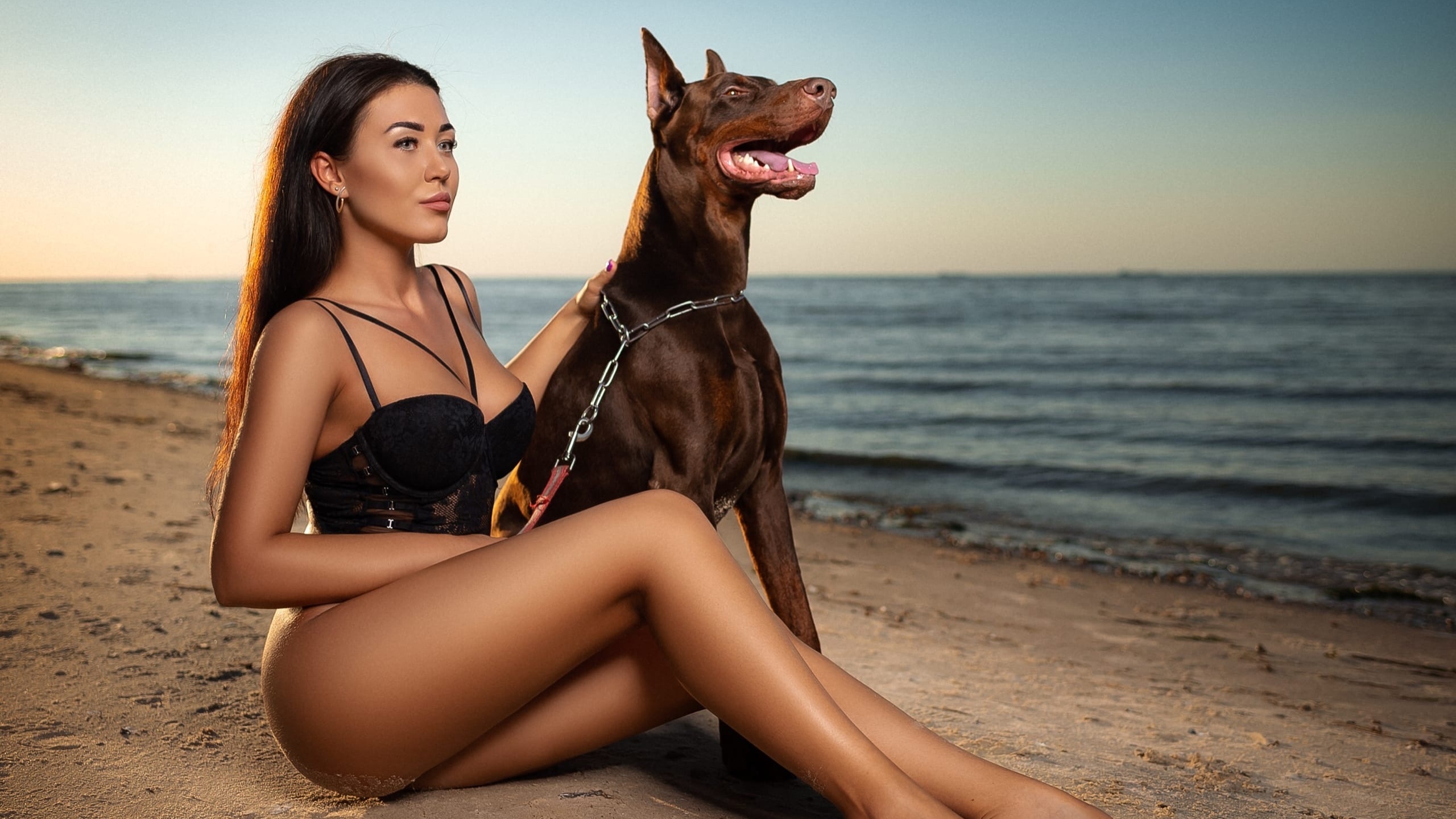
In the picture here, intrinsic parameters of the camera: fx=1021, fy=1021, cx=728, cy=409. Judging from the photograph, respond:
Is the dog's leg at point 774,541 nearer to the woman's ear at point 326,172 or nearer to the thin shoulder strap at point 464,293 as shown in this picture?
the thin shoulder strap at point 464,293

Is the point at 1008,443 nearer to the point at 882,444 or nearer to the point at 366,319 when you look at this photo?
the point at 882,444

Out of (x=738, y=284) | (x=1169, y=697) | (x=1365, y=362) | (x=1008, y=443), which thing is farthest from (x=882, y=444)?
(x=1365, y=362)

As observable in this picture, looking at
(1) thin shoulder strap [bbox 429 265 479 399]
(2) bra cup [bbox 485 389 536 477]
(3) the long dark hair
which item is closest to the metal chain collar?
(2) bra cup [bbox 485 389 536 477]

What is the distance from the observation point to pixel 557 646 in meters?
1.86

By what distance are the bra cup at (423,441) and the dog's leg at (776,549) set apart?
851 mm

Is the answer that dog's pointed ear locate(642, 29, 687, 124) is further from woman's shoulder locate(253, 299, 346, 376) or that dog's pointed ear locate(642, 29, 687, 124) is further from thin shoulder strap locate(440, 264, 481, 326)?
woman's shoulder locate(253, 299, 346, 376)

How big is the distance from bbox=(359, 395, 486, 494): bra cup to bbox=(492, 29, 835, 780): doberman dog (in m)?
0.53

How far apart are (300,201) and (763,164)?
1108 millimetres

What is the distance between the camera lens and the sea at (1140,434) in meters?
6.73

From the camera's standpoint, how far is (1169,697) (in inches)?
137

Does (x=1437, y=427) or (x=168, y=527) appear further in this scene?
(x=1437, y=427)

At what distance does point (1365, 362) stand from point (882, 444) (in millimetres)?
10916

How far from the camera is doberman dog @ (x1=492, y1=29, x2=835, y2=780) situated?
250cm

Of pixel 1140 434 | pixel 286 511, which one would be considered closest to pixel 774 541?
pixel 286 511
